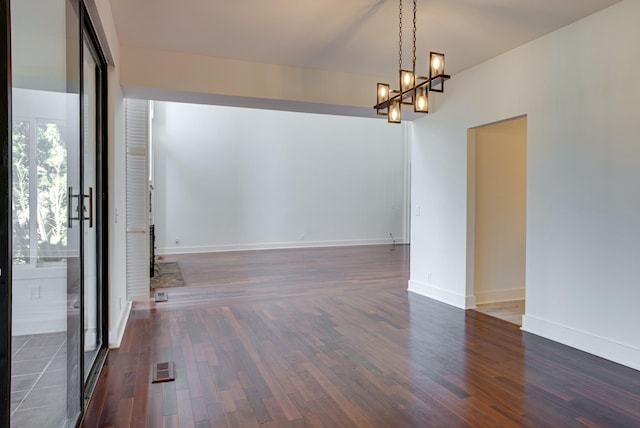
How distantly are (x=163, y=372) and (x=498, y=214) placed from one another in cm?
398

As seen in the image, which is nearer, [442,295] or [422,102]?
[422,102]

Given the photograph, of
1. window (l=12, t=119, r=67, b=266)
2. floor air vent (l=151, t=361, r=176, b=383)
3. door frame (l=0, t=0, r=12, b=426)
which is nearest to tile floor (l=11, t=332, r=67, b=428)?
door frame (l=0, t=0, r=12, b=426)

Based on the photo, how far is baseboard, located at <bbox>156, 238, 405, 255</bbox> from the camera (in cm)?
926

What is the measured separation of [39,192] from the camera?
160 cm

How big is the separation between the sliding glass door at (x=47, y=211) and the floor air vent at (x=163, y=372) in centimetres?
42

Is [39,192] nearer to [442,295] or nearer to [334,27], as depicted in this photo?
[334,27]

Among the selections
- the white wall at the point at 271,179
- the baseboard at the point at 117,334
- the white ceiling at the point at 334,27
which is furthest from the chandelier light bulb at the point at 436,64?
the white wall at the point at 271,179

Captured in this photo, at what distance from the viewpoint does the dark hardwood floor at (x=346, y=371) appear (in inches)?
87.7

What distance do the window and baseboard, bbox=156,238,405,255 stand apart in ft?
25.0

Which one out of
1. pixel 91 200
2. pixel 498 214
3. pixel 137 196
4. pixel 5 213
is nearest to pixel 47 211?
pixel 5 213

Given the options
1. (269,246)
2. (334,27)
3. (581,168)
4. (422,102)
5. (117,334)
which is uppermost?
(334,27)

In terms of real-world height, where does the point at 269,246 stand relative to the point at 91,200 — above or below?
below

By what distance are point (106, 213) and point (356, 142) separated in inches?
336

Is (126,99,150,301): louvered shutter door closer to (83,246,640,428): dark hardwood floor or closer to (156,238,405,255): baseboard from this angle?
(83,246,640,428): dark hardwood floor
